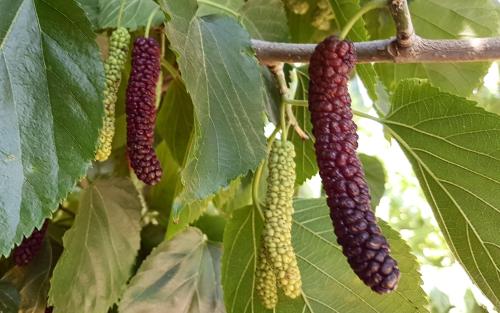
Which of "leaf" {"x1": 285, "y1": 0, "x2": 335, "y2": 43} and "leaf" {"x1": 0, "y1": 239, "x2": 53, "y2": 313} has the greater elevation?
"leaf" {"x1": 285, "y1": 0, "x2": 335, "y2": 43}

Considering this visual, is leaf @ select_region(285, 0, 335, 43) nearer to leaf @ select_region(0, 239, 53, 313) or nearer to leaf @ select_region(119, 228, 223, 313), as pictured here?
leaf @ select_region(119, 228, 223, 313)

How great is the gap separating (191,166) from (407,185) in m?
1.77

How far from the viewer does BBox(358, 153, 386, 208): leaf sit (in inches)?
32.6

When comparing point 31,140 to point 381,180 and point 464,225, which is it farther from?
point 381,180

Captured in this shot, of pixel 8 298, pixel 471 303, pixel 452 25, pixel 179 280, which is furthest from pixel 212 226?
pixel 471 303

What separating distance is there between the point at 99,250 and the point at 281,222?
0.24 m

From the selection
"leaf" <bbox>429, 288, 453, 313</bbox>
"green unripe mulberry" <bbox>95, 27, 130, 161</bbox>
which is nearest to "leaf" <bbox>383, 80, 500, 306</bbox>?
"green unripe mulberry" <bbox>95, 27, 130, 161</bbox>

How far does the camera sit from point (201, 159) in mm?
415

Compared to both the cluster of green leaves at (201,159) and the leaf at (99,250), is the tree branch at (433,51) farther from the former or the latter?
the leaf at (99,250)

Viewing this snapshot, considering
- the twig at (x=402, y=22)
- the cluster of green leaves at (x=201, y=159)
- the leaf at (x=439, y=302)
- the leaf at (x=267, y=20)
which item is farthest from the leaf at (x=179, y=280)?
the leaf at (x=439, y=302)

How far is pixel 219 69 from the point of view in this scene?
442mm

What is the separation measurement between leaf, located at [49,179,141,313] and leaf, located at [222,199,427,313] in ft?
0.40

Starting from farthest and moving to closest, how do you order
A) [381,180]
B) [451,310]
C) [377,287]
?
[451,310] < [381,180] < [377,287]

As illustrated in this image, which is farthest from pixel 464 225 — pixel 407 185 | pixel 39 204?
pixel 407 185
